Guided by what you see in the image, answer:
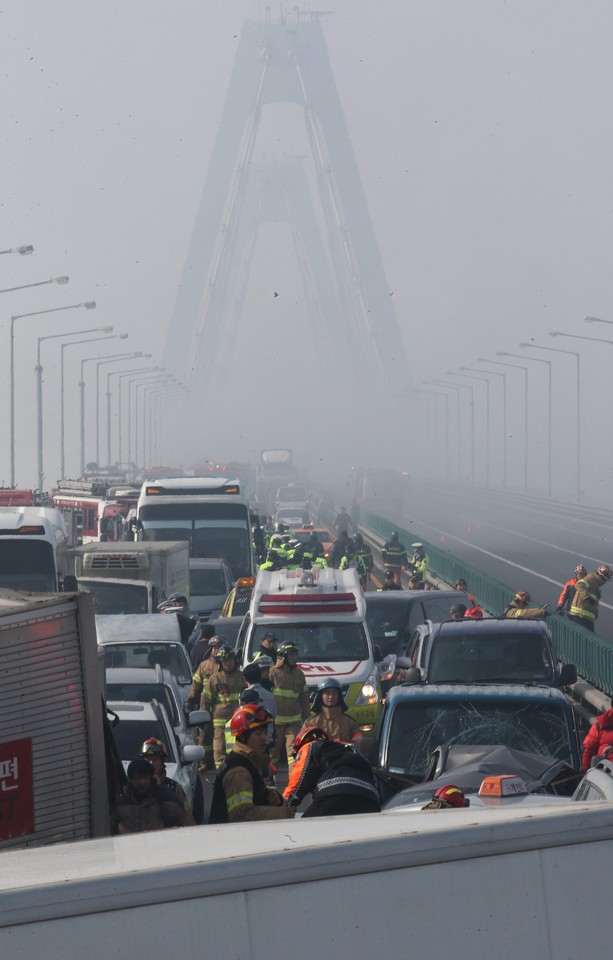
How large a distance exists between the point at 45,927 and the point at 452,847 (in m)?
1.00

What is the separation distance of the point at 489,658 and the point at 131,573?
380 inches

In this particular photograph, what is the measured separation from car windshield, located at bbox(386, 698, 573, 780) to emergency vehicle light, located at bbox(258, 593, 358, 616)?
17.7 feet

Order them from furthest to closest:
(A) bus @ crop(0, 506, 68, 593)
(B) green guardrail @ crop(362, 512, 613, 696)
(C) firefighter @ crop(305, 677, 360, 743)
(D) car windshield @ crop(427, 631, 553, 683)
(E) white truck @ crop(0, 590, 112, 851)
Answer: (A) bus @ crop(0, 506, 68, 593) < (B) green guardrail @ crop(362, 512, 613, 696) < (D) car windshield @ crop(427, 631, 553, 683) < (C) firefighter @ crop(305, 677, 360, 743) < (E) white truck @ crop(0, 590, 112, 851)

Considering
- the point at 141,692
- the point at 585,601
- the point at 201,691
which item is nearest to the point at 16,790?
the point at 141,692

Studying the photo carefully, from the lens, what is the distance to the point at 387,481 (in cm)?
7362

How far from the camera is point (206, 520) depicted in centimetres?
2789

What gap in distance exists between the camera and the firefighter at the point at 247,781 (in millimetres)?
6644

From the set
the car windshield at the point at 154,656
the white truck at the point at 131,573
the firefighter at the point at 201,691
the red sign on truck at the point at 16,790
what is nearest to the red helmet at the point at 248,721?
the red sign on truck at the point at 16,790

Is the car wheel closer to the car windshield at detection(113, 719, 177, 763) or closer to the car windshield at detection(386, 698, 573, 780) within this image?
the car windshield at detection(113, 719, 177, 763)

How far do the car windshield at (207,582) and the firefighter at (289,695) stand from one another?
41.8 ft

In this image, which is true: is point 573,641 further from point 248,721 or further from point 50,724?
point 50,724

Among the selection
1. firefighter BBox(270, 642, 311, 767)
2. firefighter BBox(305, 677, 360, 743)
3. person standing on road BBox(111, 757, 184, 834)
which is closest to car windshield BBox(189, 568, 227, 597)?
firefighter BBox(270, 642, 311, 767)

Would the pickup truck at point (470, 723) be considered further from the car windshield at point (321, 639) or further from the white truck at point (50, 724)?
the car windshield at point (321, 639)

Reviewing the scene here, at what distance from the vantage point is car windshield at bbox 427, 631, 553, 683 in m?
13.4
